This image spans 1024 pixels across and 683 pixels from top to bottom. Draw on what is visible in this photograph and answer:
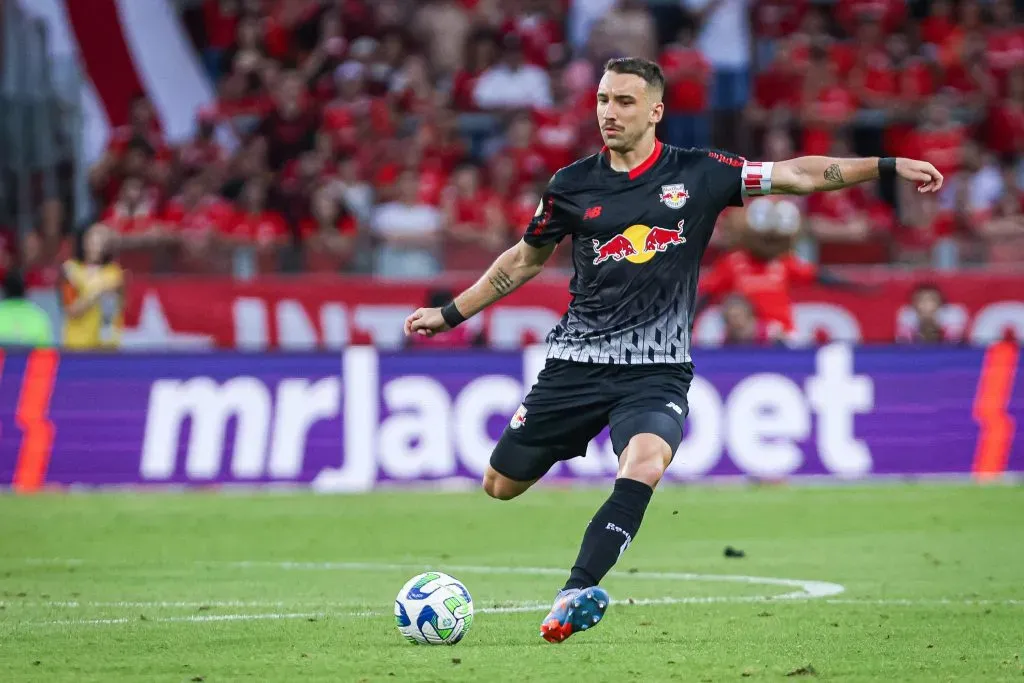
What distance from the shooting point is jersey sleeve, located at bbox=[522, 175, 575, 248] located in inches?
316

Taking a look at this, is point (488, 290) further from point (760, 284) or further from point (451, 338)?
point (451, 338)

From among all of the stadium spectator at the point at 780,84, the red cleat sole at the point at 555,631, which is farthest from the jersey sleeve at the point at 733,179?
the stadium spectator at the point at 780,84

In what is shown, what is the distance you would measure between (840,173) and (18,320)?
11537 mm

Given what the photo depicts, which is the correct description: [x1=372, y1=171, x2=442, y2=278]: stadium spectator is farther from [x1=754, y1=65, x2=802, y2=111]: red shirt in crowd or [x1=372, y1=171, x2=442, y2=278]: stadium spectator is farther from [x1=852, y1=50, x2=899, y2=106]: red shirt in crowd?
[x1=852, y1=50, x2=899, y2=106]: red shirt in crowd

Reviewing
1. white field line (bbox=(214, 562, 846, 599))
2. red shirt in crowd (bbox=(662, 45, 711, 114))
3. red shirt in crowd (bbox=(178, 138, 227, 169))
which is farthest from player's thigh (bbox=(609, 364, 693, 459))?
red shirt in crowd (bbox=(178, 138, 227, 169))

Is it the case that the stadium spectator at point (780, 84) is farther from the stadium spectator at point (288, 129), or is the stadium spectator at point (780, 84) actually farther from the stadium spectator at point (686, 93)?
the stadium spectator at point (288, 129)

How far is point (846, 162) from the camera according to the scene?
767 centimetres

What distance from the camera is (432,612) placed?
288 inches

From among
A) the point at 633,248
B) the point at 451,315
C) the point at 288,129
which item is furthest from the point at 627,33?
the point at 633,248

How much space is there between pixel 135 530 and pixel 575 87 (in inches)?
439

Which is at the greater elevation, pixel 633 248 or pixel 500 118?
pixel 633 248

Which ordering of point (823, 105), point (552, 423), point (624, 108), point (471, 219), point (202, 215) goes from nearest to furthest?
point (624, 108) → point (552, 423) → point (471, 219) → point (202, 215) → point (823, 105)

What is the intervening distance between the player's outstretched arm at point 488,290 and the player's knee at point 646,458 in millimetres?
1172

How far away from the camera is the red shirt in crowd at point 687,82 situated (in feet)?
72.9
